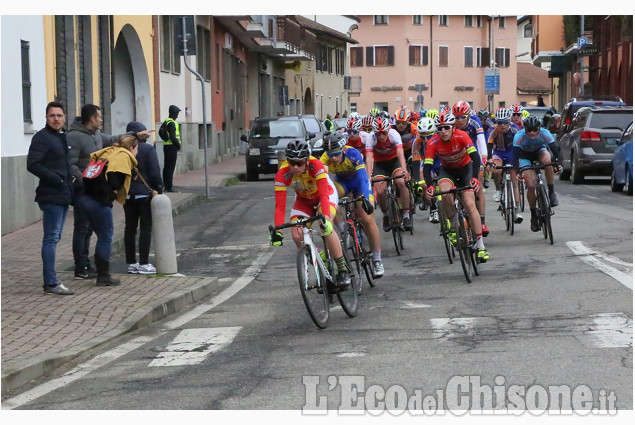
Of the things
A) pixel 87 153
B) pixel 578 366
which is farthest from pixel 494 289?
pixel 87 153

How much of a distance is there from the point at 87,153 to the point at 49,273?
85.4 inches

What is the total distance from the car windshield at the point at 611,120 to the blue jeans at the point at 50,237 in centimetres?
1800

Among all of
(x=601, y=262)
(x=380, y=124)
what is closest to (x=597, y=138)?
(x=380, y=124)

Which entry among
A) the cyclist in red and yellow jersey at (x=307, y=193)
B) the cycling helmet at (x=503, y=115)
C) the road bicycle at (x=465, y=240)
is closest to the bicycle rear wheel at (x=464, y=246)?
the road bicycle at (x=465, y=240)

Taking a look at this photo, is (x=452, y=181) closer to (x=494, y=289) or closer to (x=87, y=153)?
(x=494, y=289)

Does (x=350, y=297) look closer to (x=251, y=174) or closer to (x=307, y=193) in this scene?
(x=307, y=193)

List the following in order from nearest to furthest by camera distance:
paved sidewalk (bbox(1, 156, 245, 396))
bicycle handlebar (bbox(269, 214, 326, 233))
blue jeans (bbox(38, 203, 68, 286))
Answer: paved sidewalk (bbox(1, 156, 245, 396))
bicycle handlebar (bbox(269, 214, 326, 233))
blue jeans (bbox(38, 203, 68, 286))

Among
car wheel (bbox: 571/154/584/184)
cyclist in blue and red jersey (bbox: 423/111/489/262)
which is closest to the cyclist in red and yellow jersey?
cyclist in blue and red jersey (bbox: 423/111/489/262)

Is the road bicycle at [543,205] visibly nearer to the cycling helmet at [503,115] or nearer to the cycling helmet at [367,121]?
the cycling helmet at [503,115]

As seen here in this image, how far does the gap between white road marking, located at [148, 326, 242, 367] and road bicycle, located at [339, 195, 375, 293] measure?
168 centimetres

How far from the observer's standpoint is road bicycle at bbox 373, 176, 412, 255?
15.1m

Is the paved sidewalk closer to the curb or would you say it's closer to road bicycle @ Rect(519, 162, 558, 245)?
the curb

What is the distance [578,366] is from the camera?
24.5 feet

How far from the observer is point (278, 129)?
34.2m
